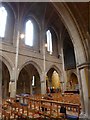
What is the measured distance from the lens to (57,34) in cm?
2377

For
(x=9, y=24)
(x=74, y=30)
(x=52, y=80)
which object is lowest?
(x=52, y=80)

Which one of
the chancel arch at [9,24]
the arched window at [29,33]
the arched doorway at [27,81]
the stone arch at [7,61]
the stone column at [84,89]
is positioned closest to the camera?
the stone column at [84,89]

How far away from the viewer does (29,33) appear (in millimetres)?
19703

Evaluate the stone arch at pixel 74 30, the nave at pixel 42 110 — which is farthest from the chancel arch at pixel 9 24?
the stone arch at pixel 74 30

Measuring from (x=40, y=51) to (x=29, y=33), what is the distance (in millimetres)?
2974

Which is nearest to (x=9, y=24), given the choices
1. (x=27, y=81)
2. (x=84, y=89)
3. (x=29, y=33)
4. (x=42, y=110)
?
(x=29, y=33)

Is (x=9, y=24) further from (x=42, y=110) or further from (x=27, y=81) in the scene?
(x=42, y=110)

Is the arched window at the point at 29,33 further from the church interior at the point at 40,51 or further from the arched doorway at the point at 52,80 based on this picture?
the arched doorway at the point at 52,80

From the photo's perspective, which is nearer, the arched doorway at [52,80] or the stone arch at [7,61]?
the stone arch at [7,61]

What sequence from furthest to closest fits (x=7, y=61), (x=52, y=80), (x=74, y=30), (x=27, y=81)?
(x=52, y=80), (x=27, y=81), (x=7, y=61), (x=74, y=30)

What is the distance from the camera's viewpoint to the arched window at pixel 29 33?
751 inches

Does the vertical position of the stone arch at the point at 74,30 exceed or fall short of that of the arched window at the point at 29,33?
it falls short

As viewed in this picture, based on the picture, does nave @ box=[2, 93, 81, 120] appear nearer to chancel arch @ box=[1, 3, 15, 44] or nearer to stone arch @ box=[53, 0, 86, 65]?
stone arch @ box=[53, 0, 86, 65]

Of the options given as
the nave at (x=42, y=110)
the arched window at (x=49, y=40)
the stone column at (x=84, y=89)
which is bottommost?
the nave at (x=42, y=110)
